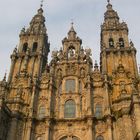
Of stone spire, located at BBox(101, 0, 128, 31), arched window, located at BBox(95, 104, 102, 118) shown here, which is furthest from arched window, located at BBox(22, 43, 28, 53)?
arched window, located at BBox(95, 104, 102, 118)

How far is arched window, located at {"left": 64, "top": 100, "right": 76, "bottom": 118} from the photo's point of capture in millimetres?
34312

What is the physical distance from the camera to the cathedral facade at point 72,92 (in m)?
32.0

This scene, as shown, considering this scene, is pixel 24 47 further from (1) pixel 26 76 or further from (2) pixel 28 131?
(2) pixel 28 131

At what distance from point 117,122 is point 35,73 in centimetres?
1222

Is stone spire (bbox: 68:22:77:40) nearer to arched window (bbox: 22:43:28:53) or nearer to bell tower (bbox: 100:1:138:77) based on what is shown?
bell tower (bbox: 100:1:138:77)

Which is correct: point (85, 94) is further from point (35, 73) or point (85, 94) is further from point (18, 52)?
point (18, 52)


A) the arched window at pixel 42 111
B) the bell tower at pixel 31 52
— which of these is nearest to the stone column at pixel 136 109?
the arched window at pixel 42 111

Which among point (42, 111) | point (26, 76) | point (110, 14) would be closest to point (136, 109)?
point (42, 111)

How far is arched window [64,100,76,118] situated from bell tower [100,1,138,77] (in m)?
5.71

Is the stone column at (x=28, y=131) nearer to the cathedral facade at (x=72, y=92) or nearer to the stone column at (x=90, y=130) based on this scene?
the cathedral facade at (x=72, y=92)

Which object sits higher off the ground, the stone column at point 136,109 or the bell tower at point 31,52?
the bell tower at point 31,52

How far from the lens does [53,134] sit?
32938mm

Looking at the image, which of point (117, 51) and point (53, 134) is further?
point (117, 51)

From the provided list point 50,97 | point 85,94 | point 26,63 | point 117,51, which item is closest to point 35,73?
point 26,63
